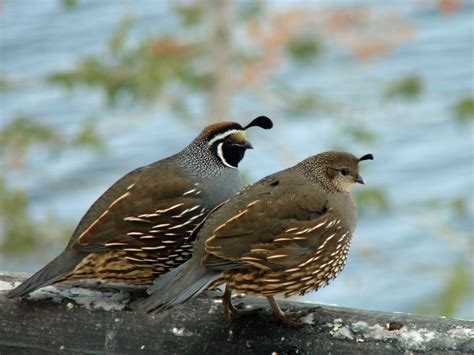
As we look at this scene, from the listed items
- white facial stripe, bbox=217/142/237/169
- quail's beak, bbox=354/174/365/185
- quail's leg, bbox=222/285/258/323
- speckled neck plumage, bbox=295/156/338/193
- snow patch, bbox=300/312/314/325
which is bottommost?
snow patch, bbox=300/312/314/325

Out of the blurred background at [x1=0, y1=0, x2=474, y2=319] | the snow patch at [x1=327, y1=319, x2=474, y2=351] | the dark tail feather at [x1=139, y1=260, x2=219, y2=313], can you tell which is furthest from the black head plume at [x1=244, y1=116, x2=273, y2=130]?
the blurred background at [x1=0, y1=0, x2=474, y2=319]

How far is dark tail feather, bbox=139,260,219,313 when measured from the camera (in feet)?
12.9

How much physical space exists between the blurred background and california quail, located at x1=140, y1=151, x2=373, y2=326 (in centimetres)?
706

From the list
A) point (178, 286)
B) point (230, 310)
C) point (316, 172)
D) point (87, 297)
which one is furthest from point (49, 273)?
point (316, 172)

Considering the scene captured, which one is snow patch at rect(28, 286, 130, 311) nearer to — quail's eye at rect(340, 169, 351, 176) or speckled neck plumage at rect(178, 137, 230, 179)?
speckled neck plumage at rect(178, 137, 230, 179)

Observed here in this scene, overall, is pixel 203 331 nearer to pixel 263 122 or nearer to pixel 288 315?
pixel 288 315

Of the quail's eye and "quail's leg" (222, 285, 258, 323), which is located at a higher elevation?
the quail's eye

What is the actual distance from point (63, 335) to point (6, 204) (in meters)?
8.80

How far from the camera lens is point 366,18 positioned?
12.8 metres

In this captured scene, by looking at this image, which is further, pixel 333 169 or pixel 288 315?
pixel 333 169

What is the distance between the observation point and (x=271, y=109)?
15547mm

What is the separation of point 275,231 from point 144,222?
0.58 metres

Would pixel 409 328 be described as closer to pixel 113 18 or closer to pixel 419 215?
pixel 419 215

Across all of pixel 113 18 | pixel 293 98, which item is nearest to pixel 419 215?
pixel 293 98
